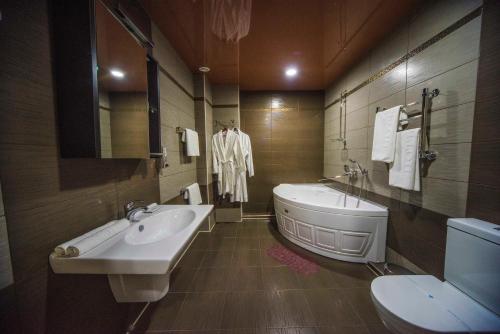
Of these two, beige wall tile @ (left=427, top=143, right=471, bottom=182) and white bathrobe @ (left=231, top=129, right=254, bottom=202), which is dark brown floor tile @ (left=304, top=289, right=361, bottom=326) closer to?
beige wall tile @ (left=427, top=143, right=471, bottom=182)

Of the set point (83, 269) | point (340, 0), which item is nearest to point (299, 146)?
point (340, 0)

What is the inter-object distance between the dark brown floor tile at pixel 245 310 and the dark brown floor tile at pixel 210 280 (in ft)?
0.53

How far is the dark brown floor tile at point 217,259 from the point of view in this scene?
1937mm

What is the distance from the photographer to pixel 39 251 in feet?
2.40

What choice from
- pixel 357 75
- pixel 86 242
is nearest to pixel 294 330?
pixel 86 242

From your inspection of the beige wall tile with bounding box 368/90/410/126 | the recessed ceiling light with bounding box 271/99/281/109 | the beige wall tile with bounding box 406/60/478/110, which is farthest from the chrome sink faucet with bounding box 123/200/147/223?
the recessed ceiling light with bounding box 271/99/281/109

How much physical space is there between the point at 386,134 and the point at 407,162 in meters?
0.37

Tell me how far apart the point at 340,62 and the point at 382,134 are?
127 centimetres

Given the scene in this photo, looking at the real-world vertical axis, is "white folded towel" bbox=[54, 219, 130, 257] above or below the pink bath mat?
above

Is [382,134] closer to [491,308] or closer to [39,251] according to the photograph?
[491,308]

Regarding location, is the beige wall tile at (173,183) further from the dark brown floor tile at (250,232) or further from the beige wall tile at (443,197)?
the beige wall tile at (443,197)

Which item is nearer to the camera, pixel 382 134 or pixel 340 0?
pixel 340 0

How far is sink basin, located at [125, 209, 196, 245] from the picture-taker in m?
1.11

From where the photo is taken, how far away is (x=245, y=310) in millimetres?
1375
